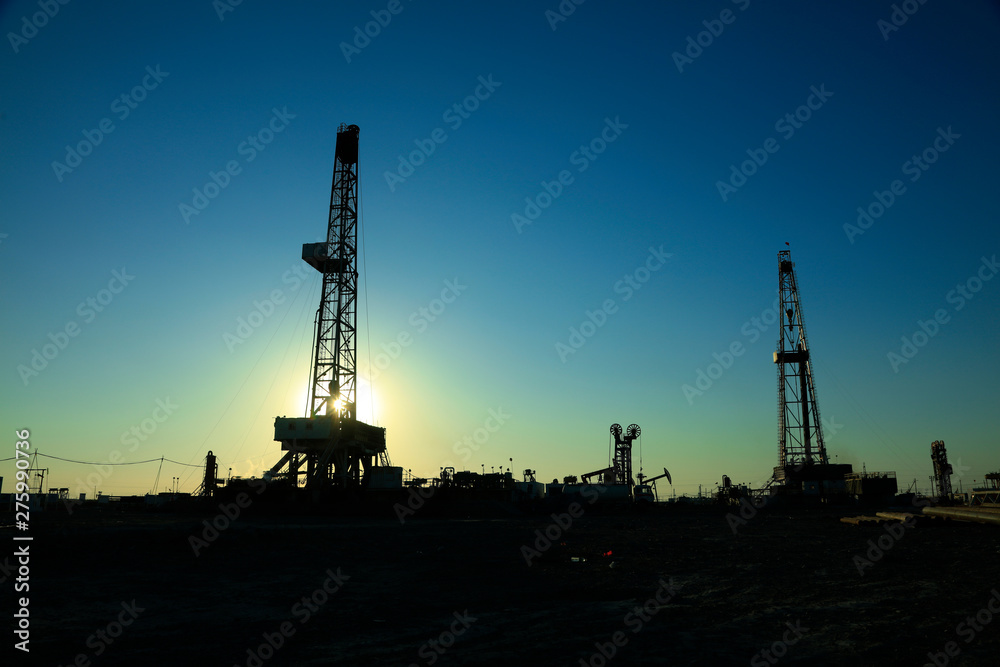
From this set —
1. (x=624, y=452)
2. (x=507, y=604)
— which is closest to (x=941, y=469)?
(x=624, y=452)

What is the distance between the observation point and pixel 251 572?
16.0 metres

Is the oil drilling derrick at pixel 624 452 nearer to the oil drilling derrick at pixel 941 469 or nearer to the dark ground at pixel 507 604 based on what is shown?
the oil drilling derrick at pixel 941 469

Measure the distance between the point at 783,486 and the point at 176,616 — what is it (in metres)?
86.5

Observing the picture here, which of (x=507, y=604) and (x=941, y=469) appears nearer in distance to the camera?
(x=507, y=604)

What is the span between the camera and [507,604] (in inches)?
452

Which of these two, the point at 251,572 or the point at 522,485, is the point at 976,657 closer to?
the point at 251,572

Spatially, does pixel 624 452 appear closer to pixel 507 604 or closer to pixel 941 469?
pixel 941 469

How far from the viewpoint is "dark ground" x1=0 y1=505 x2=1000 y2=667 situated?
317 inches

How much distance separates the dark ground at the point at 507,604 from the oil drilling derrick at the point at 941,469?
77945 mm

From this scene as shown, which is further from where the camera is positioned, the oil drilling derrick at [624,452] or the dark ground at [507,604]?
the oil drilling derrick at [624,452]

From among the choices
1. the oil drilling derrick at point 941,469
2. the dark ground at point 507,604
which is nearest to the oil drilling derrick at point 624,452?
the oil drilling derrick at point 941,469

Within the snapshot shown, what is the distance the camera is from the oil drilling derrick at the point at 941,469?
83.7m

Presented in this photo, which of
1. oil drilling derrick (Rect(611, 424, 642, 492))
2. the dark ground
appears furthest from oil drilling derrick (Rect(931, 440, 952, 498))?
the dark ground

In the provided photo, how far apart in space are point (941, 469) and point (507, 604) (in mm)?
95327
